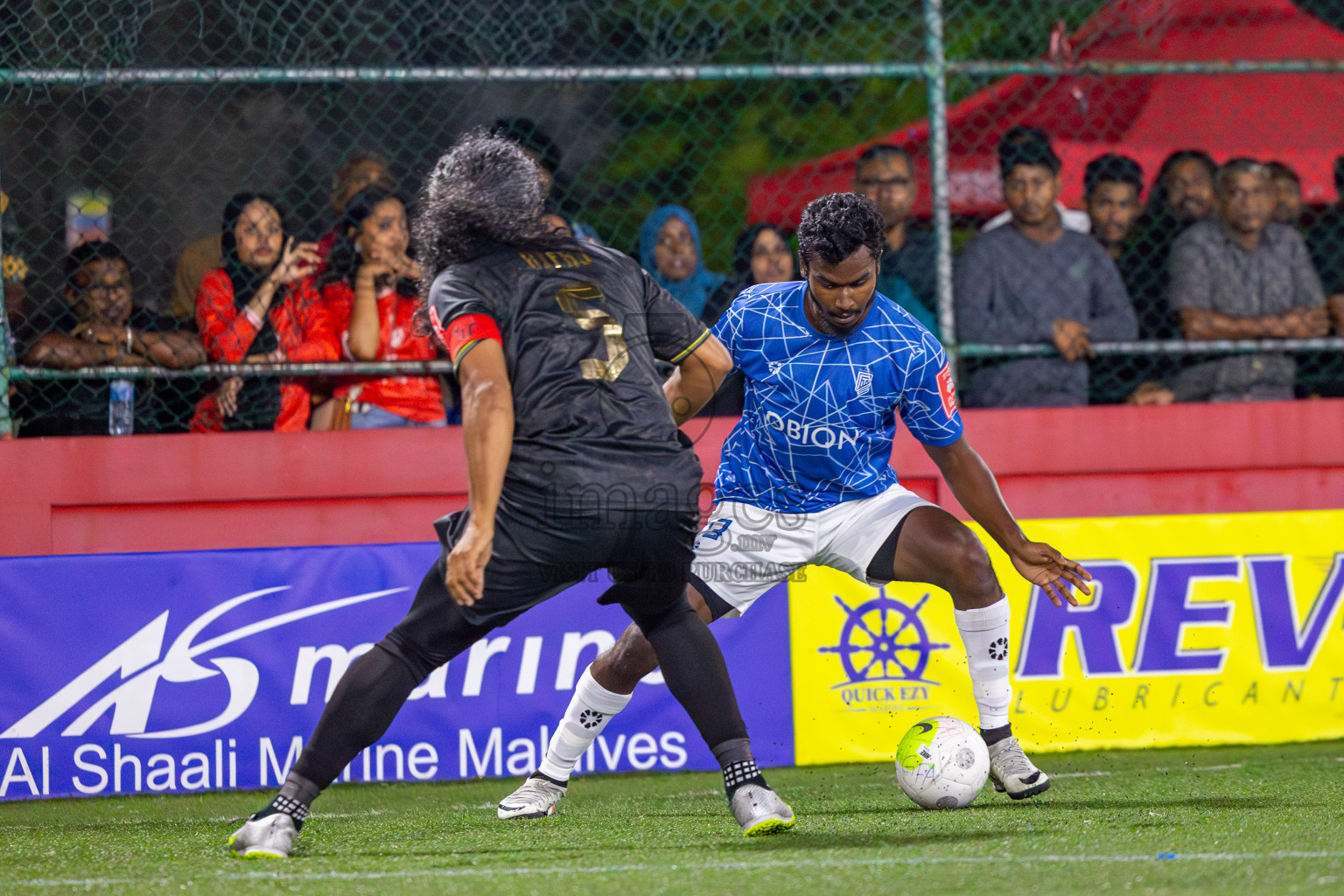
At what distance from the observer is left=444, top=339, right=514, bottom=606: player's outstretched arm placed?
3336 millimetres

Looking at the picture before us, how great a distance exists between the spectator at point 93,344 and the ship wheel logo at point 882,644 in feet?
10.0

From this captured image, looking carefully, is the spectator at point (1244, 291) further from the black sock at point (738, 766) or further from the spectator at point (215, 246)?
the black sock at point (738, 766)

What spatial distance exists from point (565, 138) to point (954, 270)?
291 centimetres

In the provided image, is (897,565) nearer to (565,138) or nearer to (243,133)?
(243,133)

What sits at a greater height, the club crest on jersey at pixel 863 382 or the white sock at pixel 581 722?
the club crest on jersey at pixel 863 382

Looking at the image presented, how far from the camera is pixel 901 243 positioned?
23.2ft

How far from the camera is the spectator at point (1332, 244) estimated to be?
7492mm

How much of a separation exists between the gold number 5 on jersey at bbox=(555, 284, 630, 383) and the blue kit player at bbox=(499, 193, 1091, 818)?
102cm

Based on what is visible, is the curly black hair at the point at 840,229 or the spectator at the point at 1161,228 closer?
the curly black hair at the point at 840,229

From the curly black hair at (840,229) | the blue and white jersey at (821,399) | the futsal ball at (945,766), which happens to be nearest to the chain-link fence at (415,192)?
the blue and white jersey at (821,399)

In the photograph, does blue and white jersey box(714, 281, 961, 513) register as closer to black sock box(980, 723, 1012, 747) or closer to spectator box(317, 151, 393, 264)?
black sock box(980, 723, 1012, 747)

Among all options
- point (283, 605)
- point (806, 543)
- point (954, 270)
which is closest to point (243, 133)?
point (283, 605)

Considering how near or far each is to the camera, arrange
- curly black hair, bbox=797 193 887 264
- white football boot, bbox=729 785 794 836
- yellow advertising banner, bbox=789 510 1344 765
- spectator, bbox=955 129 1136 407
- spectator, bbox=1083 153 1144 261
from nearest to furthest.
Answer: white football boot, bbox=729 785 794 836, curly black hair, bbox=797 193 887 264, yellow advertising banner, bbox=789 510 1344 765, spectator, bbox=955 129 1136 407, spectator, bbox=1083 153 1144 261

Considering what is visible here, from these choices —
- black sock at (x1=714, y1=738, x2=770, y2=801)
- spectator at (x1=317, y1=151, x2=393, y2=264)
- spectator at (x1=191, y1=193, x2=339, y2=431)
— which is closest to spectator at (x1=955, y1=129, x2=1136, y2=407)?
spectator at (x1=317, y1=151, x2=393, y2=264)
